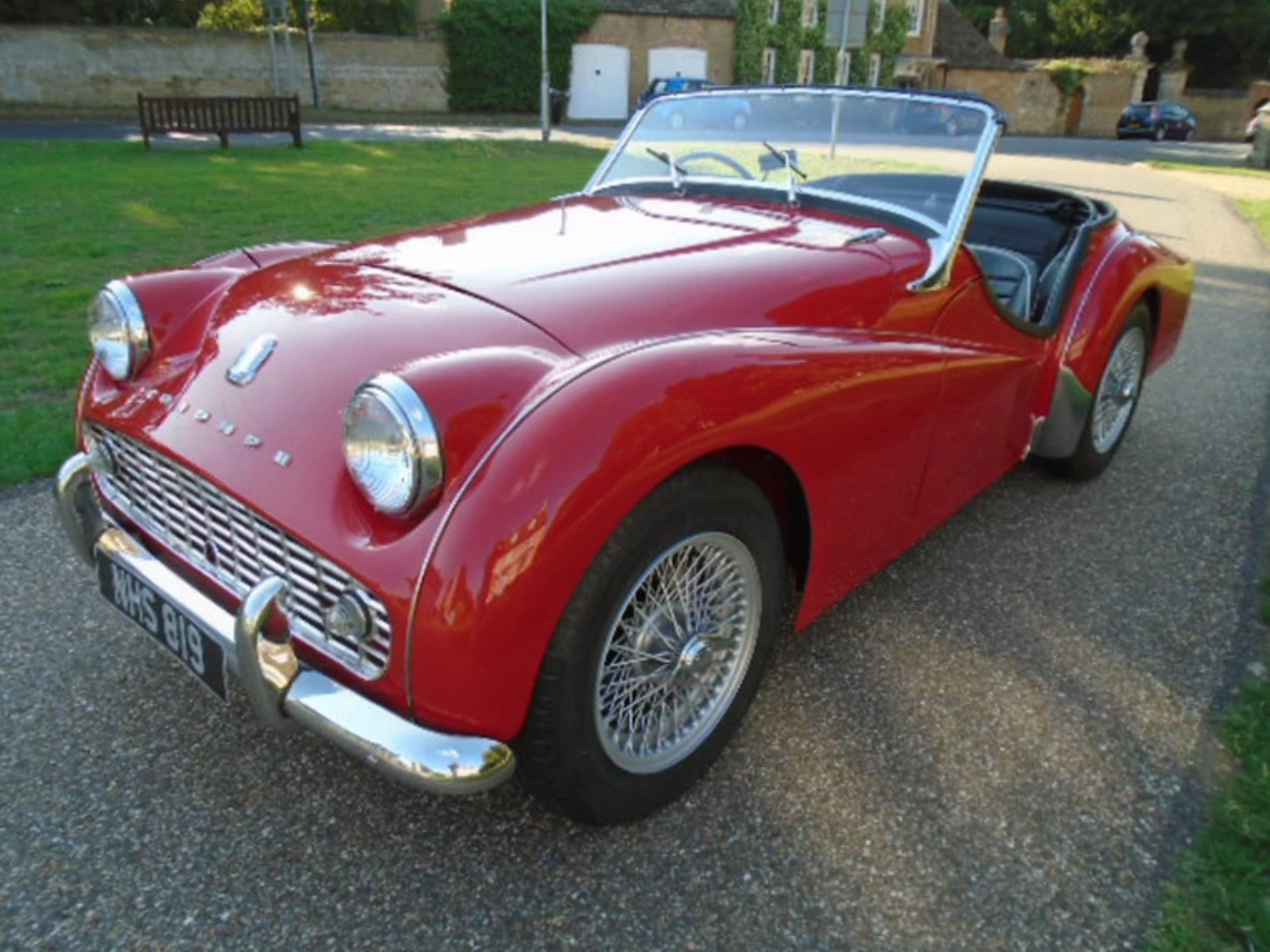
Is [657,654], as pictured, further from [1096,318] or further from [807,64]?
[807,64]

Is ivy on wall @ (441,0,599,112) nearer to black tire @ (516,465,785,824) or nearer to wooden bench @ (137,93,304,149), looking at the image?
wooden bench @ (137,93,304,149)

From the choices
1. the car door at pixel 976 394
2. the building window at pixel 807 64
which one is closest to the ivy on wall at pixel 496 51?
the building window at pixel 807 64

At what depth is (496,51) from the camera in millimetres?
29906

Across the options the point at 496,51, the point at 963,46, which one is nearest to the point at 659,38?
the point at 496,51

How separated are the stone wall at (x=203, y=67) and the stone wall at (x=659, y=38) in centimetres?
604

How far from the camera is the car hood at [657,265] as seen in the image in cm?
208

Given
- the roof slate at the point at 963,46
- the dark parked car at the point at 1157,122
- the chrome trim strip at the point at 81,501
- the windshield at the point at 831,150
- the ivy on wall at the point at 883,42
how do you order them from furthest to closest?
the roof slate at the point at 963,46 → the ivy on wall at the point at 883,42 → the dark parked car at the point at 1157,122 → the windshield at the point at 831,150 → the chrome trim strip at the point at 81,501

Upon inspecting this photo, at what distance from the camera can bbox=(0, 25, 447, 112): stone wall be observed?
982 inches

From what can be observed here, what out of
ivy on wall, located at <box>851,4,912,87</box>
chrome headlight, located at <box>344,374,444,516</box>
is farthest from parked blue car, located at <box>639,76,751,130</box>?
ivy on wall, located at <box>851,4,912,87</box>

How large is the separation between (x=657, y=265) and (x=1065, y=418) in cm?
180

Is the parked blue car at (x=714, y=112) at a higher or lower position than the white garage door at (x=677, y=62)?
lower

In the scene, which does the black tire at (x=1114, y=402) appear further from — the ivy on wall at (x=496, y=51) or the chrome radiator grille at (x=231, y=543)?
the ivy on wall at (x=496, y=51)

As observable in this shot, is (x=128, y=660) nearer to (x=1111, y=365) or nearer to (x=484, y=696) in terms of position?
(x=484, y=696)

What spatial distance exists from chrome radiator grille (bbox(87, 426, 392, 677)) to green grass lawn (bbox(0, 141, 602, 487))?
6.01 feet
